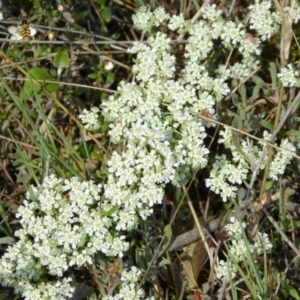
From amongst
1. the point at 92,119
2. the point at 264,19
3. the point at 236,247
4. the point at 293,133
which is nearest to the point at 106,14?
the point at 92,119

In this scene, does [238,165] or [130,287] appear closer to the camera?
[130,287]

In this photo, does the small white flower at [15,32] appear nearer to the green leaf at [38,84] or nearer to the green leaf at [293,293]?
the green leaf at [38,84]

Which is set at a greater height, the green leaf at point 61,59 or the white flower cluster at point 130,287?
the green leaf at point 61,59

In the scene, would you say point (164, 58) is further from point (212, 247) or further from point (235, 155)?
point (212, 247)

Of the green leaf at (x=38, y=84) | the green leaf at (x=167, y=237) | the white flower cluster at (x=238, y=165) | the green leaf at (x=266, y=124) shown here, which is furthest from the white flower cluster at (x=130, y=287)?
the green leaf at (x=38, y=84)

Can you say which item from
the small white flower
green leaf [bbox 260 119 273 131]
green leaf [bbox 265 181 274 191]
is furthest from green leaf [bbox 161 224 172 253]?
the small white flower

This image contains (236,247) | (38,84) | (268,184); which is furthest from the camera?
(38,84)

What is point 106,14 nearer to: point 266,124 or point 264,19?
point 264,19
